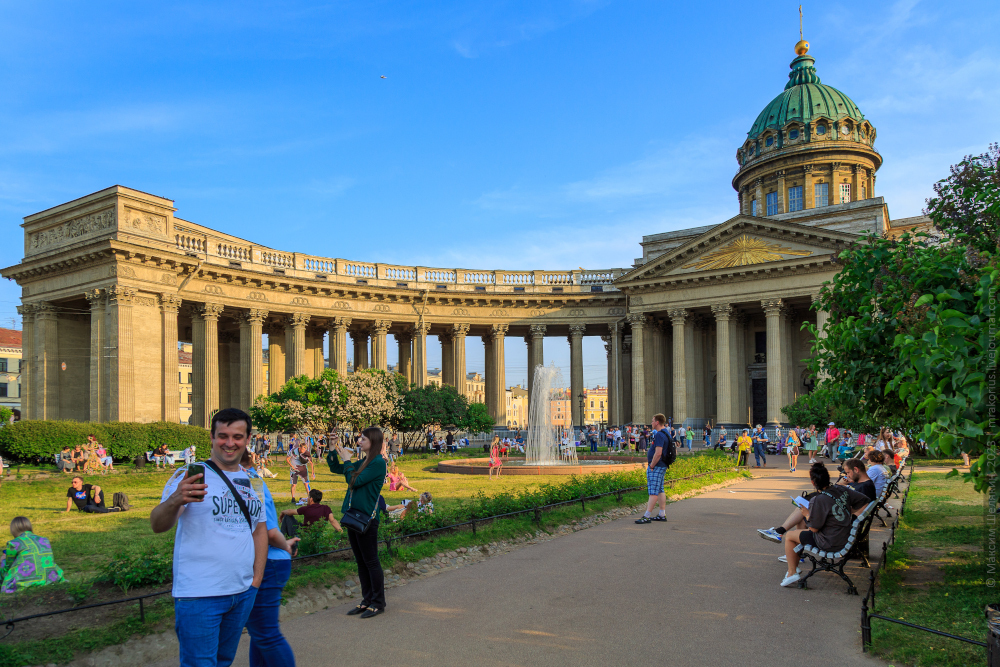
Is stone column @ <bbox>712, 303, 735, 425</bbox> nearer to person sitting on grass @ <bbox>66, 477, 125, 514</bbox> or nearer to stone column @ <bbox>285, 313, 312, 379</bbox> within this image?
stone column @ <bbox>285, 313, 312, 379</bbox>

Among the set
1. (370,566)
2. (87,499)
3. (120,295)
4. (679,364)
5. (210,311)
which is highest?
(120,295)

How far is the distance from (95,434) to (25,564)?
23.1 m

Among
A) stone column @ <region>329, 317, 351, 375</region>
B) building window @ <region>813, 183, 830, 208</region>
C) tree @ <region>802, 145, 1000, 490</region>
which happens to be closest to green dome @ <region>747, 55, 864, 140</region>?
building window @ <region>813, 183, 830, 208</region>

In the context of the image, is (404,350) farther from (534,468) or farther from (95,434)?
(534,468)

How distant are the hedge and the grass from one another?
2426 cm

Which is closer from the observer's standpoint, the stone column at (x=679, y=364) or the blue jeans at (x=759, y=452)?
the blue jeans at (x=759, y=452)

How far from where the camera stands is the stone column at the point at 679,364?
1871 inches

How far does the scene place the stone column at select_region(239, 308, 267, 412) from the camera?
4203 centimetres

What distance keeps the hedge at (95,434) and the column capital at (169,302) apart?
861cm

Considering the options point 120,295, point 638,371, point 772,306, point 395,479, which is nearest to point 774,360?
point 772,306

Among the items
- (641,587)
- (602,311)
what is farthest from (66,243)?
(641,587)

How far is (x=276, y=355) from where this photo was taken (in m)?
50.1

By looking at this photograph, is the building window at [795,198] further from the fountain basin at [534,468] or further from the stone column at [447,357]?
the fountain basin at [534,468]

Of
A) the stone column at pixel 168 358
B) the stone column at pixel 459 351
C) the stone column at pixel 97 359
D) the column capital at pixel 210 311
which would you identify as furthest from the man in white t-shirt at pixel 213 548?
the stone column at pixel 459 351
